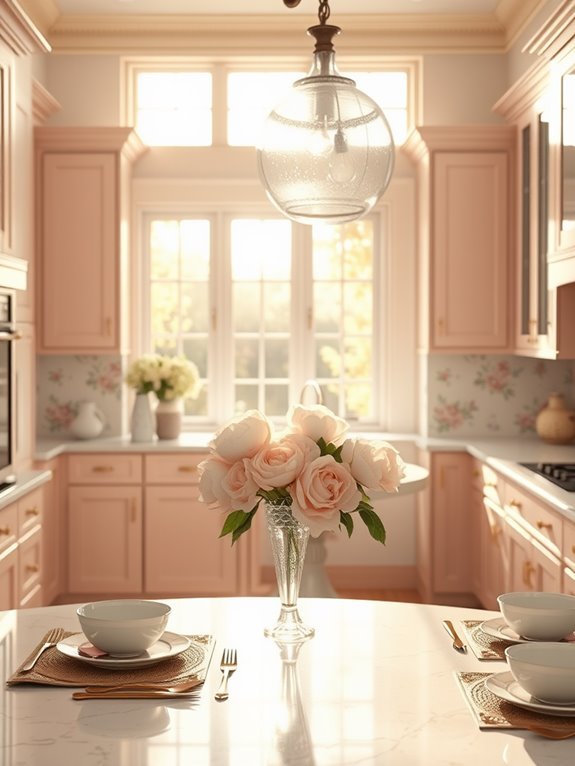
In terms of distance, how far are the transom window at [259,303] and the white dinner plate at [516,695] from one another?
13.4 ft

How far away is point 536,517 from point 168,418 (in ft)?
7.12

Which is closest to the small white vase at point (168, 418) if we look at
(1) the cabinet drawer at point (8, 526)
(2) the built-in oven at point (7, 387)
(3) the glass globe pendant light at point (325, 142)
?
(2) the built-in oven at point (7, 387)

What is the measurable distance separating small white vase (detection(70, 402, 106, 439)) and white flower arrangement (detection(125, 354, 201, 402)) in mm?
258

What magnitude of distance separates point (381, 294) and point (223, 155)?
3.70 ft

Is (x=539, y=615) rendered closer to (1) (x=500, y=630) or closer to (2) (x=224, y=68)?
(1) (x=500, y=630)

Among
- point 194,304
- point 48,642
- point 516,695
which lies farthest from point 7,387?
point 516,695

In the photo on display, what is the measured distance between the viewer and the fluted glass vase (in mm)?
1646

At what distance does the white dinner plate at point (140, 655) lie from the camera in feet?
5.12

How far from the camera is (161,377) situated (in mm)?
5078

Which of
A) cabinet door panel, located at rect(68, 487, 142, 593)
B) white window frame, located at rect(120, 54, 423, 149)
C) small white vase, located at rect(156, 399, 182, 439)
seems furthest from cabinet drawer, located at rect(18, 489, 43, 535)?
white window frame, located at rect(120, 54, 423, 149)

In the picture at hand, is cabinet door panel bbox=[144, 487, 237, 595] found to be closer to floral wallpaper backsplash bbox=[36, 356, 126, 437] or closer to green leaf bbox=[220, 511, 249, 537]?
floral wallpaper backsplash bbox=[36, 356, 126, 437]

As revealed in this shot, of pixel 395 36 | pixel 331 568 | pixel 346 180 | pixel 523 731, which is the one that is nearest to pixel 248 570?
pixel 331 568

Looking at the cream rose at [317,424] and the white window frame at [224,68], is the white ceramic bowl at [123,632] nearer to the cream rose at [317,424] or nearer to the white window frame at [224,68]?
the cream rose at [317,424]

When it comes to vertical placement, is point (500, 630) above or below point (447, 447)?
below
